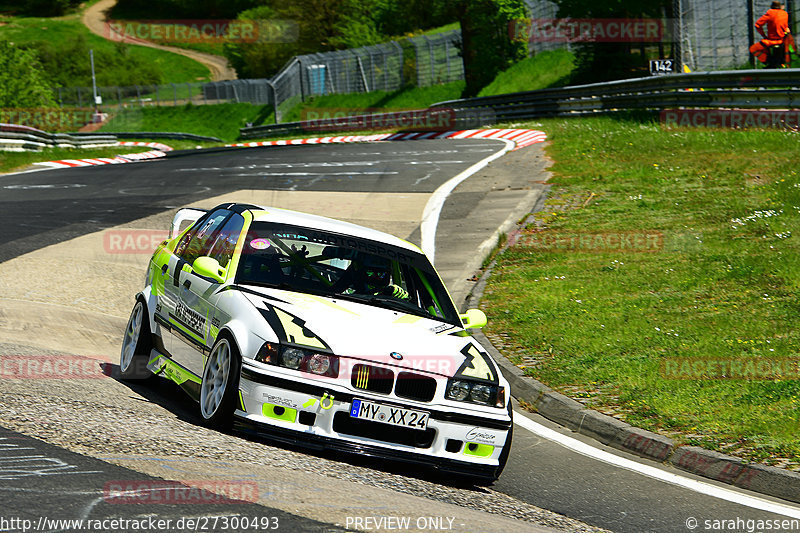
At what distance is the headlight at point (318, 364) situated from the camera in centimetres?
618

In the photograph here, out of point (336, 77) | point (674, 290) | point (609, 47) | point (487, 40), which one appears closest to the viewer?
point (674, 290)

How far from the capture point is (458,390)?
6418mm

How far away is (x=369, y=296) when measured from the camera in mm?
7305

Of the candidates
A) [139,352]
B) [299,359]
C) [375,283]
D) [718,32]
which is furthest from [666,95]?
[299,359]

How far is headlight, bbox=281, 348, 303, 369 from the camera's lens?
616 centimetres

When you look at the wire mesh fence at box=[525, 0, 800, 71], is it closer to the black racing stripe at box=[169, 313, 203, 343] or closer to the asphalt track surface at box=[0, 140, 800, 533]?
the asphalt track surface at box=[0, 140, 800, 533]

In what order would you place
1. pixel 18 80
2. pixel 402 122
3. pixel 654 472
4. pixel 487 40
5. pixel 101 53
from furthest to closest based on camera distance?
pixel 101 53
pixel 18 80
pixel 487 40
pixel 402 122
pixel 654 472

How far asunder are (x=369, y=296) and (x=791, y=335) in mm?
5084

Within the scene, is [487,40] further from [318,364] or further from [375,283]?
[318,364]

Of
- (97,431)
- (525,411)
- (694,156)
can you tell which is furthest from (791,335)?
(694,156)

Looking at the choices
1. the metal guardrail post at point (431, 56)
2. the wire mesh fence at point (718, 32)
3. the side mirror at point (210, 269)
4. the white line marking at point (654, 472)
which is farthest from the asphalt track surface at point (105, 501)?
the metal guardrail post at point (431, 56)

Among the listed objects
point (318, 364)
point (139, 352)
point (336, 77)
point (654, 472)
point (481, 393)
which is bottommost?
point (654, 472)

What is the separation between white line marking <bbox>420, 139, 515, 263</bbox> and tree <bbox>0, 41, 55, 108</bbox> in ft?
175

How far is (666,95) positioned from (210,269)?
859 inches
